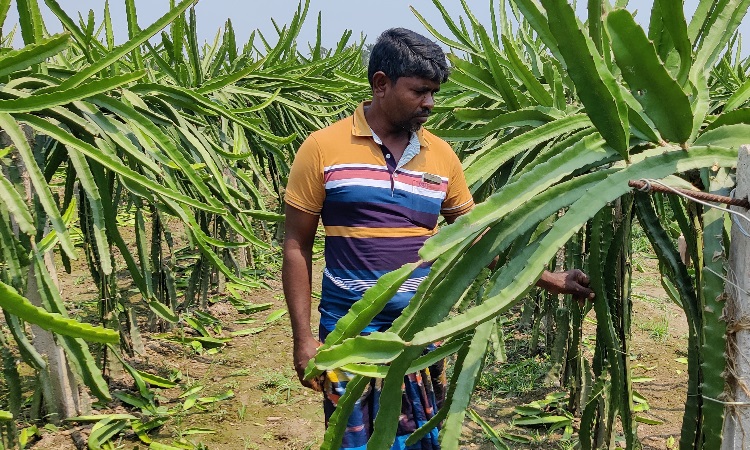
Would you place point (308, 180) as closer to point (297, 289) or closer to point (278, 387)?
point (297, 289)

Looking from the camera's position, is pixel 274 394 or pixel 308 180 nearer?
pixel 308 180

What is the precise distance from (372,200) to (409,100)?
26 cm

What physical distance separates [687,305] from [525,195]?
0.37 metres

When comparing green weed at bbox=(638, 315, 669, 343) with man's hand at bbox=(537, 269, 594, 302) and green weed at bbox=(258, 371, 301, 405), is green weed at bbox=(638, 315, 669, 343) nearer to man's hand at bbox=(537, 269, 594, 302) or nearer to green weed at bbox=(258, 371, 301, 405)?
green weed at bbox=(258, 371, 301, 405)

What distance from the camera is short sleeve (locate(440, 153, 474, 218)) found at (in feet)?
5.90

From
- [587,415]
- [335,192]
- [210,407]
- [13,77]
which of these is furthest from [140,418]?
[587,415]

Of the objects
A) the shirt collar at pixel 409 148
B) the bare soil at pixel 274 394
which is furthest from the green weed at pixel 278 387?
the shirt collar at pixel 409 148

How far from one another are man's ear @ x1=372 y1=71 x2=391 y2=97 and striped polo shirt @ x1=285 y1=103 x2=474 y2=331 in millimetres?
77

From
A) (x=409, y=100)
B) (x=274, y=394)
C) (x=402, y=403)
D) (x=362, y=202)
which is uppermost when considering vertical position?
(x=409, y=100)

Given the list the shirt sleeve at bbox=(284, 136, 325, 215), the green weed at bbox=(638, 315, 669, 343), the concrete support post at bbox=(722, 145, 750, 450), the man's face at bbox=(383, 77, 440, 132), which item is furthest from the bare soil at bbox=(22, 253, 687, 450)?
the concrete support post at bbox=(722, 145, 750, 450)

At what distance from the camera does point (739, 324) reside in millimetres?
916

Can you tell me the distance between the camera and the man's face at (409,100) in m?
1.64

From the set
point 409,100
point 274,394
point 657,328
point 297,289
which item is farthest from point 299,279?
point 657,328

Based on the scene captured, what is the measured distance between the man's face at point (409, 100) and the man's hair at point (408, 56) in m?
0.01
